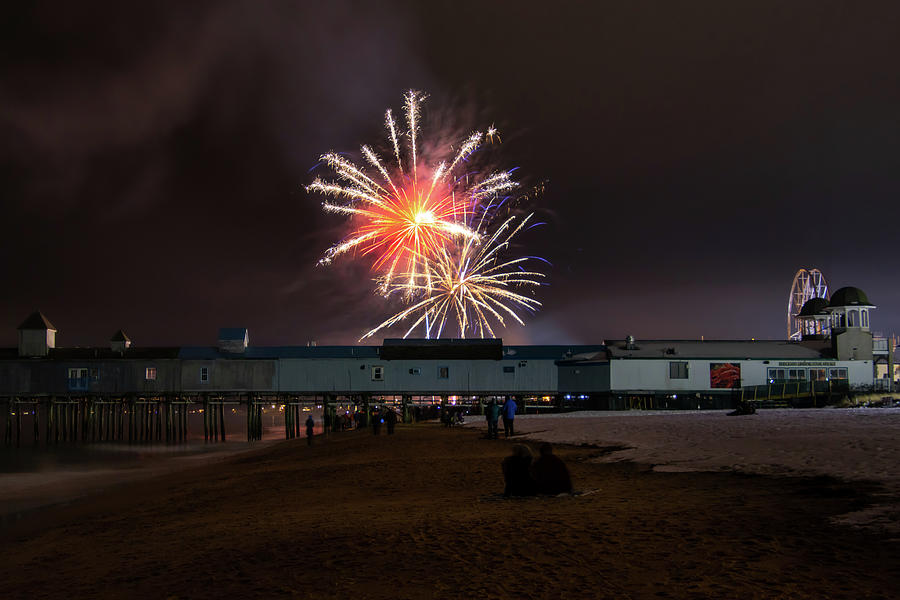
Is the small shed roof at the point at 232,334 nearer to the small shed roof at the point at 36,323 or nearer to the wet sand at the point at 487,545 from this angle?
the small shed roof at the point at 36,323

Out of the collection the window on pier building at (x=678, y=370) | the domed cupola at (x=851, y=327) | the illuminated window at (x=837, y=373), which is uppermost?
the domed cupola at (x=851, y=327)

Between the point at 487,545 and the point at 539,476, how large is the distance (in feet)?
13.0

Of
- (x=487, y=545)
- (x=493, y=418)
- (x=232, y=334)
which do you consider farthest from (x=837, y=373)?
(x=487, y=545)

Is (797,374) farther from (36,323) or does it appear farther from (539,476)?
(36,323)

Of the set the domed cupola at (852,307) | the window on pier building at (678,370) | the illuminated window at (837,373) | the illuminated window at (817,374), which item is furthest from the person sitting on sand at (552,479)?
the domed cupola at (852,307)

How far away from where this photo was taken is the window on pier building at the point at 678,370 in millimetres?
64625

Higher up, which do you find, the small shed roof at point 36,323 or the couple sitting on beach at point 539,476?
the small shed roof at point 36,323

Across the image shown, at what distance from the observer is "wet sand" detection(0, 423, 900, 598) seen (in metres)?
8.20

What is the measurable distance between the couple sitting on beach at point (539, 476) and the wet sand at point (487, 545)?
44 cm

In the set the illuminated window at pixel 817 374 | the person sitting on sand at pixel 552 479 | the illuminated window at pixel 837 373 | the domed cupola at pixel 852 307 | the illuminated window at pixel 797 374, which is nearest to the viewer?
the person sitting on sand at pixel 552 479

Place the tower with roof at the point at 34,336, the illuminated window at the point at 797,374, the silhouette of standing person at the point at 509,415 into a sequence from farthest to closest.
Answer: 1. the tower with roof at the point at 34,336
2. the illuminated window at the point at 797,374
3. the silhouette of standing person at the point at 509,415

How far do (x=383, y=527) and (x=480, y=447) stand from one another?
16846mm

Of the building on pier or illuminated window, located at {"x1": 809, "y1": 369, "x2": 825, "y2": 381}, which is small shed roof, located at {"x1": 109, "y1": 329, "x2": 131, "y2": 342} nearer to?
the building on pier

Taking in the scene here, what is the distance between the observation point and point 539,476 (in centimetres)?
1398
